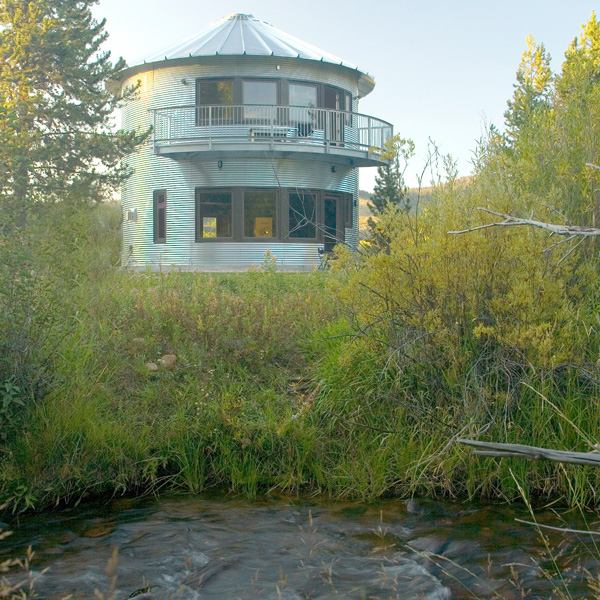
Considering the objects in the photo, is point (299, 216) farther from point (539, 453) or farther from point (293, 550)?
point (539, 453)

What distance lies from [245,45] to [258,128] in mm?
2901

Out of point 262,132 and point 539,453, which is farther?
point 262,132

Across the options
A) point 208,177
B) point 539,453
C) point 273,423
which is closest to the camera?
point 539,453

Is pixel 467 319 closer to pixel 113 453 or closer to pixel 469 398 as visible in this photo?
pixel 469 398

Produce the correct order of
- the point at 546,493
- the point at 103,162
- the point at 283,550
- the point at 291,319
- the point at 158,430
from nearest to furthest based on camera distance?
the point at 283,550, the point at 546,493, the point at 158,430, the point at 291,319, the point at 103,162

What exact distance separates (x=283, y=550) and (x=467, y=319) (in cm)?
281

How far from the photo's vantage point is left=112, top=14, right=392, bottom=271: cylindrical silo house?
23750mm

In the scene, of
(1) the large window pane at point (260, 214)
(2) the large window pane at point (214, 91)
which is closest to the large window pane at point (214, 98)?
(2) the large window pane at point (214, 91)

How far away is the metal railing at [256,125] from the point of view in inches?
920

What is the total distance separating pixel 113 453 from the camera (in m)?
7.39

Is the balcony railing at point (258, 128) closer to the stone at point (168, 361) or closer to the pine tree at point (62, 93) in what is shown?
the pine tree at point (62, 93)

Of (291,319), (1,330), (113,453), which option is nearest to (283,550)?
(113,453)

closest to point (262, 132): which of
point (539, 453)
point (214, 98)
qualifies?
point (214, 98)

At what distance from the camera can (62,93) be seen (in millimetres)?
21891
